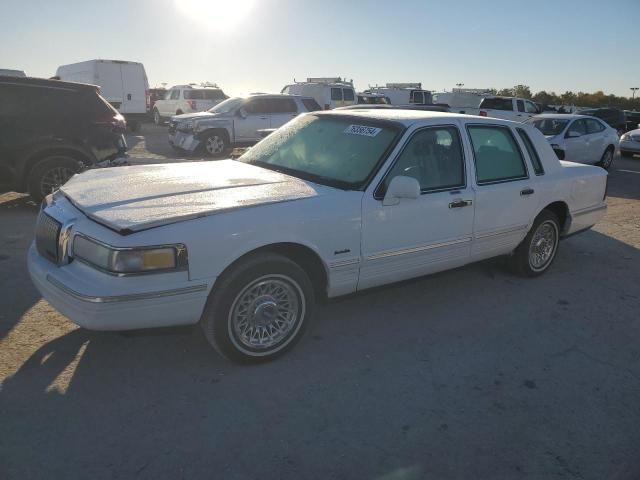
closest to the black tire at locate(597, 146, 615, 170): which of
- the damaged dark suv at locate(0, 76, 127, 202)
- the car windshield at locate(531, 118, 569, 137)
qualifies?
the car windshield at locate(531, 118, 569, 137)

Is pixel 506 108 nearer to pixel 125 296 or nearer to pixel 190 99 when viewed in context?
pixel 190 99

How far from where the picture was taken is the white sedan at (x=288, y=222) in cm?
297

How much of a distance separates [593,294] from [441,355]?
2.24m

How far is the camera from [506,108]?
19.7 meters

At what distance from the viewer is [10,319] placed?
3938 millimetres

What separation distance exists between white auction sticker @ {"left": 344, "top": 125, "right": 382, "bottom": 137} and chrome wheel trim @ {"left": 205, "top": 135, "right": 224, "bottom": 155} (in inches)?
392

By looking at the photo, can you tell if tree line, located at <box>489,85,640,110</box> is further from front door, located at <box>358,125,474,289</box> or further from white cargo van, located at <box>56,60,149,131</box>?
front door, located at <box>358,125,474,289</box>

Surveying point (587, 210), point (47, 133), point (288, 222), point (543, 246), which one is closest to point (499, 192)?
point (543, 246)

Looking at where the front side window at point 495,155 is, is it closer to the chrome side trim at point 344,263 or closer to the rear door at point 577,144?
the chrome side trim at point 344,263

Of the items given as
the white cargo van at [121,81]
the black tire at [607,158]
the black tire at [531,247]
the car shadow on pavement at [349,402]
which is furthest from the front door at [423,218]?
the white cargo van at [121,81]

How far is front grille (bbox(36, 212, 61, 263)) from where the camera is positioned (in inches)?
130

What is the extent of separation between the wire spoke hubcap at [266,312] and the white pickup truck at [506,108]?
1745 centimetres

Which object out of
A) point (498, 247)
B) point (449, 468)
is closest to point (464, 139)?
point (498, 247)

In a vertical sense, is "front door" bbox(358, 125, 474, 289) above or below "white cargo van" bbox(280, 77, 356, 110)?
below
